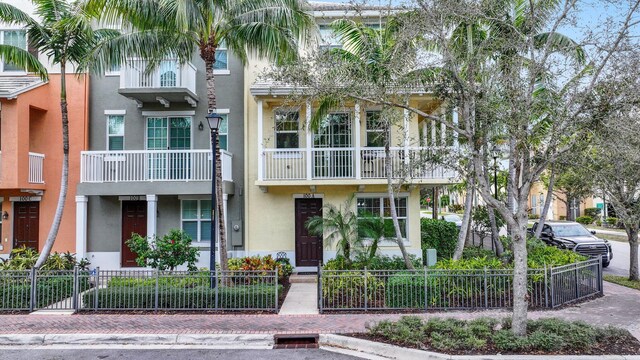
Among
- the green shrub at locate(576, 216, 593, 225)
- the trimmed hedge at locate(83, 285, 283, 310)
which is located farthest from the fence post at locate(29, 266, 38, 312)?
the green shrub at locate(576, 216, 593, 225)

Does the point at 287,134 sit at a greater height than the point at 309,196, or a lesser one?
greater

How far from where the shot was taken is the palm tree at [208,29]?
9898 mm

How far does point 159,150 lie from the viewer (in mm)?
13555

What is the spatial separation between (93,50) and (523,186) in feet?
36.9

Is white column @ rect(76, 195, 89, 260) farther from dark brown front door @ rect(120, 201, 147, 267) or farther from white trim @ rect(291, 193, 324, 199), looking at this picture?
white trim @ rect(291, 193, 324, 199)

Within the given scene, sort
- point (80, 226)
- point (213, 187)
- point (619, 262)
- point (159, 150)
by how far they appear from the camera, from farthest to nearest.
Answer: point (619, 262), point (159, 150), point (80, 226), point (213, 187)

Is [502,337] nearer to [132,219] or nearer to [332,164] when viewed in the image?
[332,164]

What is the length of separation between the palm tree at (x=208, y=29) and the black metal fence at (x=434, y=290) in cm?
326

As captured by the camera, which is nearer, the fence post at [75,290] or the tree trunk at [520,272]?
the tree trunk at [520,272]

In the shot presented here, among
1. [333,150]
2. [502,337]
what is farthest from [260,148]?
[502,337]

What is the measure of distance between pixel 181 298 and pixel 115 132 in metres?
8.52

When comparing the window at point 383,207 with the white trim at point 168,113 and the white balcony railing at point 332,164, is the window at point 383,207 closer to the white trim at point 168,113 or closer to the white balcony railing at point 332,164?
the white balcony railing at point 332,164

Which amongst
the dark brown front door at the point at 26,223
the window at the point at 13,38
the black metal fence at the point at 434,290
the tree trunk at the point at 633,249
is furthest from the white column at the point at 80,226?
the tree trunk at the point at 633,249

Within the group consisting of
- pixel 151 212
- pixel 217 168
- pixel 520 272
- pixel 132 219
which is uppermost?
pixel 217 168
